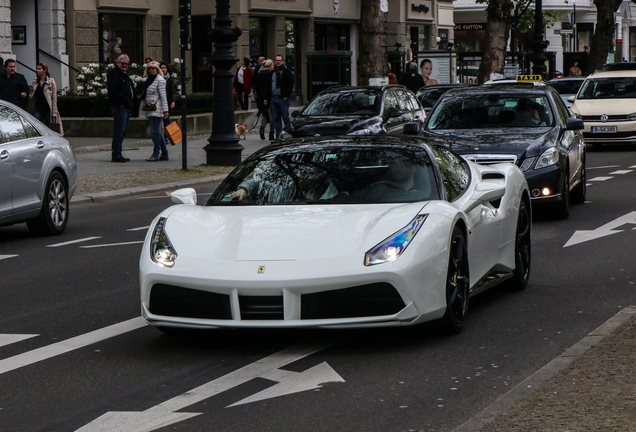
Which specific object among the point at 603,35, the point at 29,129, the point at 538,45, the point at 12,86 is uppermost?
the point at 603,35

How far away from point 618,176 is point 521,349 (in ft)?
43.7

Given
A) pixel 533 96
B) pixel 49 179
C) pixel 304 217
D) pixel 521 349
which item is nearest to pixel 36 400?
pixel 304 217

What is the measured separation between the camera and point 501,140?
1377 centimetres

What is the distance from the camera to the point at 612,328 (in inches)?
279

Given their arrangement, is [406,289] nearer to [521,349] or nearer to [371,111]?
[521,349]

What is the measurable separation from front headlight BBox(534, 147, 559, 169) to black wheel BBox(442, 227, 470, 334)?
20.1ft

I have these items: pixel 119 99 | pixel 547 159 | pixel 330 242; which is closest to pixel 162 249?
pixel 330 242

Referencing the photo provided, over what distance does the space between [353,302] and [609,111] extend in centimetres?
2085

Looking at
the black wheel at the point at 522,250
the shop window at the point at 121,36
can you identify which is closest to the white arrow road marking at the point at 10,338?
the black wheel at the point at 522,250

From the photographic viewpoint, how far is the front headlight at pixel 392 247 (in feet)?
22.0

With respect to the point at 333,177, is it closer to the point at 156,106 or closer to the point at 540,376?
the point at 540,376

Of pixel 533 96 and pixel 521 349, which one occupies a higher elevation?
pixel 533 96

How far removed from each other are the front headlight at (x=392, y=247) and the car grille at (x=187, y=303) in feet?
2.77

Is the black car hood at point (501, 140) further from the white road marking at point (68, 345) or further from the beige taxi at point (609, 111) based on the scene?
the beige taxi at point (609, 111)
